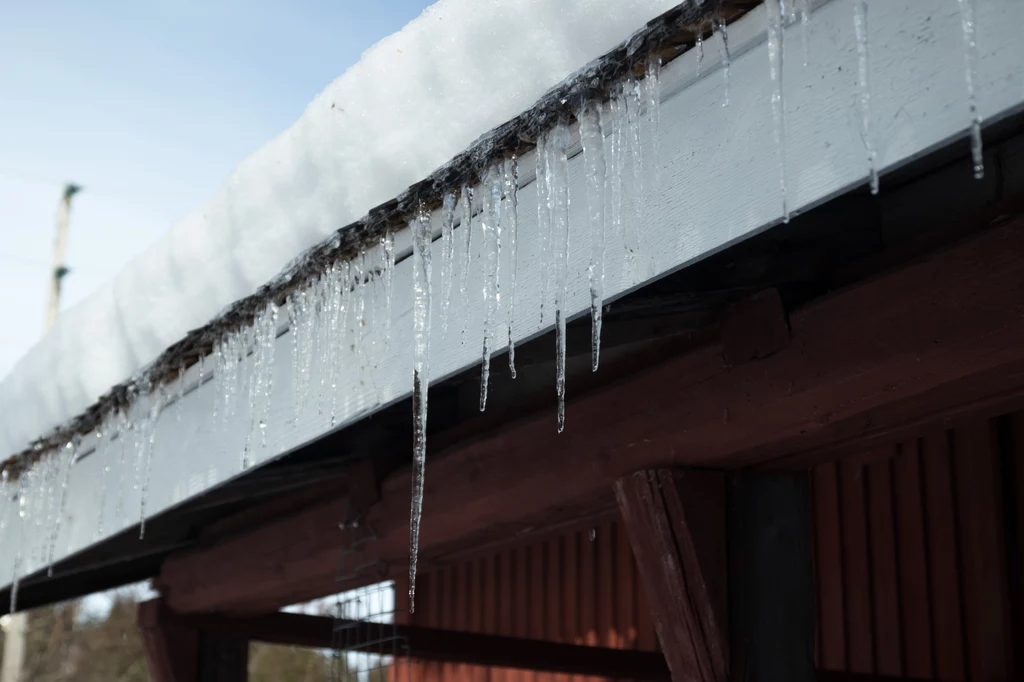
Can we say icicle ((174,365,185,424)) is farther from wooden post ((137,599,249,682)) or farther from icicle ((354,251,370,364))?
wooden post ((137,599,249,682))

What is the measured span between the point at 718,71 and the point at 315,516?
2420 millimetres

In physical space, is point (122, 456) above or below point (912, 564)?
above

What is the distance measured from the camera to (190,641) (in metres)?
4.27

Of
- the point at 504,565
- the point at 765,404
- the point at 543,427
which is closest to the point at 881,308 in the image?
the point at 765,404

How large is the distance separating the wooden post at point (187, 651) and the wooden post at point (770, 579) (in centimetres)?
268

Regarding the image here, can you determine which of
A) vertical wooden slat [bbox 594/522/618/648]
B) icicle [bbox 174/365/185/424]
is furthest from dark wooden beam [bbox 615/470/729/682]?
vertical wooden slat [bbox 594/522/618/648]

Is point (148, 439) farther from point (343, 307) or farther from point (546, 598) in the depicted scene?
point (546, 598)

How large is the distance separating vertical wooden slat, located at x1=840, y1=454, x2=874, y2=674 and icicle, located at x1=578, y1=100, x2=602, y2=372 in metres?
2.79

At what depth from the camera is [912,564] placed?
4008 mm

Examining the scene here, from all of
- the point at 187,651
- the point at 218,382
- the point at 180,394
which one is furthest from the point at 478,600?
the point at 218,382

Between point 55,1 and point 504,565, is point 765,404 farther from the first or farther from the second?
point 55,1

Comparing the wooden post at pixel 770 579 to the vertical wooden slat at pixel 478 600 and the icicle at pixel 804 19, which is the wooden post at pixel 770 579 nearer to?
the icicle at pixel 804 19

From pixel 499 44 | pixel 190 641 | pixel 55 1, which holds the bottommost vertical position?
pixel 190 641

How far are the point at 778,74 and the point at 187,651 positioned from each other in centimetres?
358
